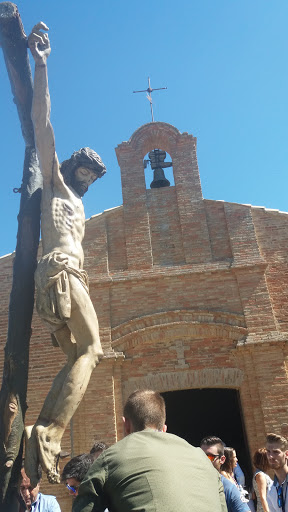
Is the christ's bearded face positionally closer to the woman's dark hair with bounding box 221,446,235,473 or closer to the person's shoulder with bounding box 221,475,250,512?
the person's shoulder with bounding box 221,475,250,512

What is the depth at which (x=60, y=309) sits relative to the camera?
313 centimetres

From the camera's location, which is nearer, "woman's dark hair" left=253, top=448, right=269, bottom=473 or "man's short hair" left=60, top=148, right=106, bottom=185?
"man's short hair" left=60, top=148, right=106, bottom=185

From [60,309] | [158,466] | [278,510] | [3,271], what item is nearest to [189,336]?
[3,271]

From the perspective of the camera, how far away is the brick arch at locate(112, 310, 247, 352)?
966 centimetres

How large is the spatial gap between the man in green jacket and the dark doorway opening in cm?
1085

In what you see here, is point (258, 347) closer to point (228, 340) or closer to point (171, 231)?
point (228, 340)

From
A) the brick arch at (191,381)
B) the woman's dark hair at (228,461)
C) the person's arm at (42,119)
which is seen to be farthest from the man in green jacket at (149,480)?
the brick arch at (191,381)

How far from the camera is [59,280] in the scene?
3244mm

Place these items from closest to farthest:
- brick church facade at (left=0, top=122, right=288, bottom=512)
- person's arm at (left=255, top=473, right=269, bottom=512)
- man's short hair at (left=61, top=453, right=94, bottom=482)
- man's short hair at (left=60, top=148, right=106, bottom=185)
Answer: man's short hair at (left=60, top=148, right=106, bottom=185), man's short hair at (left=61, top=453, right=94, bottom=482), person's arm at (left=255, top=473, right=269, bottom=512), brick church facade at (left=0, top=122, right=288, bottom=512)

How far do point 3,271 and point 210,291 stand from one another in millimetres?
4632

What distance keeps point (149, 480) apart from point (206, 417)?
1329cm

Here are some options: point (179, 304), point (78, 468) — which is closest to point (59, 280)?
point (78, 468)

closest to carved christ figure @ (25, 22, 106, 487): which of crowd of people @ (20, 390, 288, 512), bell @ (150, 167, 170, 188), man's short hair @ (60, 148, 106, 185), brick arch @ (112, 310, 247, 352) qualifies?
man's short hair @ (60, 148, 106, 185)

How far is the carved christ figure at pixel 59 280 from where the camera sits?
2779mm
